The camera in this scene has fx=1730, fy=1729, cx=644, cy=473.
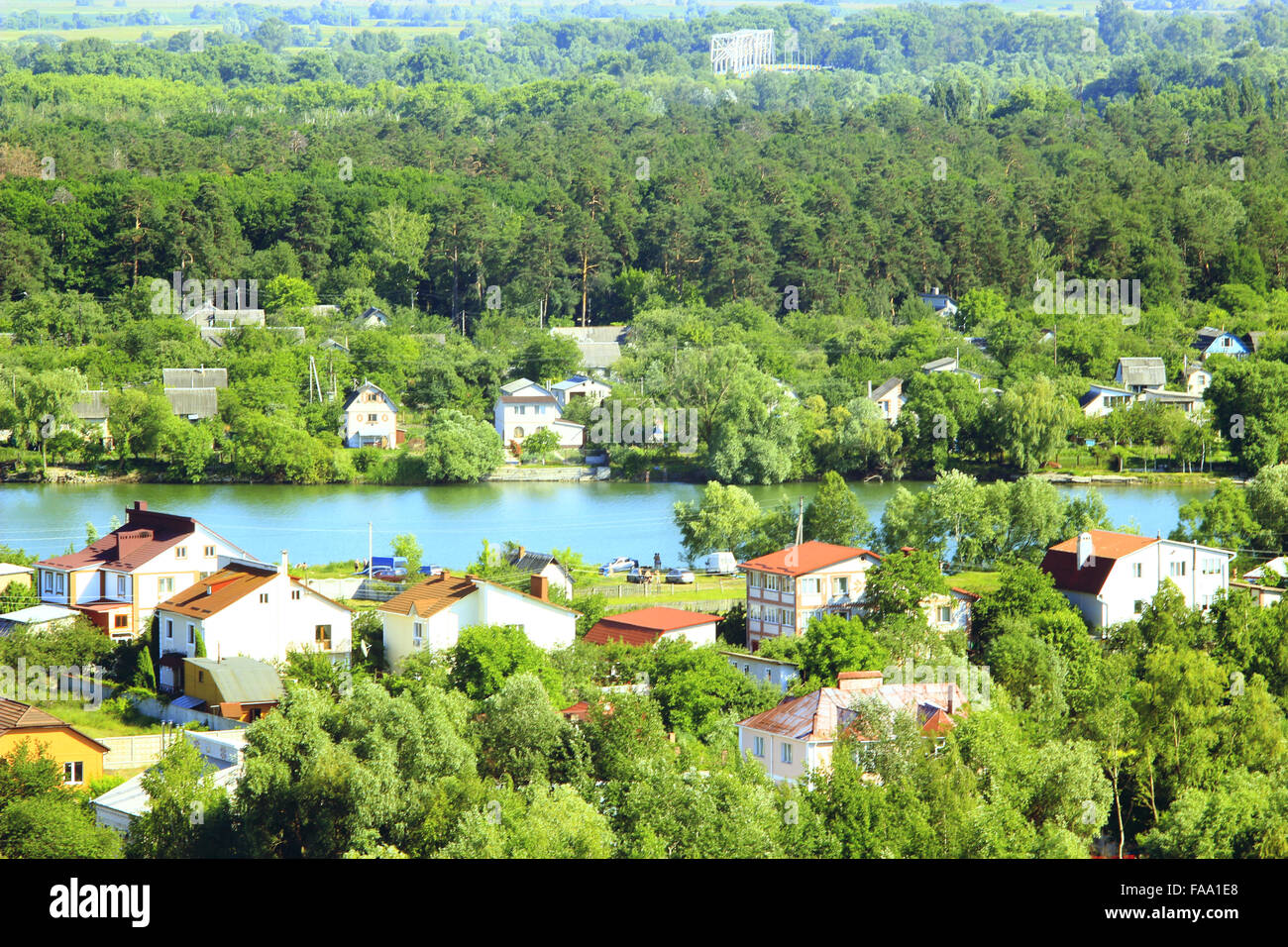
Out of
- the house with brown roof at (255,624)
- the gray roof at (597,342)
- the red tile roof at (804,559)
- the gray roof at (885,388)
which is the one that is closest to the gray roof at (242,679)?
the house with brown roof at (255,624)

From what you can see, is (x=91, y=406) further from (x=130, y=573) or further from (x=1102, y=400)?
(x=1102, y=400)

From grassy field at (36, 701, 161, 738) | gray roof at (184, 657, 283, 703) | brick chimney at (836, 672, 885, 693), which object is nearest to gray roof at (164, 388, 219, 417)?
gray roof at (184, 657, 283, 703)

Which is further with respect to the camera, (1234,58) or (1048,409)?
(1234,58)

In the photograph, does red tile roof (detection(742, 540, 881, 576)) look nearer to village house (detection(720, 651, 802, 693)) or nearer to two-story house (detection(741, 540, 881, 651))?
two-story house (detection(741, 540, 881, 651))

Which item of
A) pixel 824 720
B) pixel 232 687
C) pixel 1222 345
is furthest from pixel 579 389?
pixel 824 720

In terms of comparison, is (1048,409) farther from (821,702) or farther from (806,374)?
(821,702)
